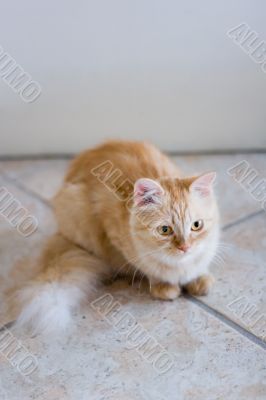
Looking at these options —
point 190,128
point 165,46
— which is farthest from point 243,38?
point 190,128

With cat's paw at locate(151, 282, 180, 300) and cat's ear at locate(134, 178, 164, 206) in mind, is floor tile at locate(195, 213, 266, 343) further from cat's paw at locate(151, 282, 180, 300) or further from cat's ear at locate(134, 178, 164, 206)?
cat's ear at locate(134, 178, 164, 206)

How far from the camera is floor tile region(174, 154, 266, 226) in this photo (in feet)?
6.62

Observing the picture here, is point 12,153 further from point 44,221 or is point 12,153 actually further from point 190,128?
point 190,128

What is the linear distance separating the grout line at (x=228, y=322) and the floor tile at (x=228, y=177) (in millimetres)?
459

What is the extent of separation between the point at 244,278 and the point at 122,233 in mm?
460

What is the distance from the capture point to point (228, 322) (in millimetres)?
1481

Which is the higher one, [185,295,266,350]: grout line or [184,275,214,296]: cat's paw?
[184,275,214,296]: cat's paw

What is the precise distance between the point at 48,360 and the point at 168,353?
1.16 ft

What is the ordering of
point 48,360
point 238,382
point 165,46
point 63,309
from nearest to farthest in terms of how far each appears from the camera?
point 238,382 → point 48,360 → point 63,309 → point 165,46

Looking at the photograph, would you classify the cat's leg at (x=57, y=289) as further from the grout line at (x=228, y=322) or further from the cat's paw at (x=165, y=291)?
the grout line at (x=228, y=322)

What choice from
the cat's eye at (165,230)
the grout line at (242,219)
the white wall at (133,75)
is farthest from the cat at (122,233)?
the white wall at (133,75)

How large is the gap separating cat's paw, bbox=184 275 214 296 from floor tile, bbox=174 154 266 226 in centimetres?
38

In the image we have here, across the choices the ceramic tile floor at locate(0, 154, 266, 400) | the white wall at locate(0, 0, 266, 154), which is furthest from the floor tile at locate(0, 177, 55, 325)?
the white wall at locate(0, 0, 266, 154)

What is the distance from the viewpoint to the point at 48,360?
1381 millimetres
